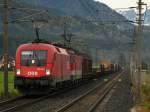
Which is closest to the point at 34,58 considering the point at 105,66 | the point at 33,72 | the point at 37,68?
the point at 37,68

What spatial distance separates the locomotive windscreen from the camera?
32.6 m

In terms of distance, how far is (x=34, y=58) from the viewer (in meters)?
32.9

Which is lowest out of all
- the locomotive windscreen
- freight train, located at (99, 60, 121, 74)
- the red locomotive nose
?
freight train, located at (99, 60, 121, 74)

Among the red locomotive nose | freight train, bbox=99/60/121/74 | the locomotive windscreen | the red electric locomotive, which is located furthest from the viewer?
freight train, bbox=99/60/121/74

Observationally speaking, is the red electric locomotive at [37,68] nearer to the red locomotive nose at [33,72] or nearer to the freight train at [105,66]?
the red locomotive nose at [33,72]

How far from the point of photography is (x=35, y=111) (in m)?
23.8

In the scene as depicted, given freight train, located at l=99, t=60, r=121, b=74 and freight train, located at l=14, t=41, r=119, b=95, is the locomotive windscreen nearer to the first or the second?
freight train, located at l=14, t=41, r=119, b=95

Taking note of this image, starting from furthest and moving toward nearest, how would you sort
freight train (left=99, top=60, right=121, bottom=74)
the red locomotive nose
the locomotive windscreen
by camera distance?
freight train (left=99, top=60, right=121, bottom=74) → the locomotive windscreen → the red locomotive nose

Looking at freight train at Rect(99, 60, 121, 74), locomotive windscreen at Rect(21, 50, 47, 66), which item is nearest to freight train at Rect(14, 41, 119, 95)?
locomotive windscreen at Rect(21, 50, 47, 66)

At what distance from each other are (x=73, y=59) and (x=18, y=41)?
150955 millimetres

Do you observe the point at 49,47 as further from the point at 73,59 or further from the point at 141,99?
the point at 73,59

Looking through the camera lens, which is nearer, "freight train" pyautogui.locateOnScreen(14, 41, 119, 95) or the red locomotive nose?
"freight train" pyautogui.locateOnScreen(14, 41, 119, 95)

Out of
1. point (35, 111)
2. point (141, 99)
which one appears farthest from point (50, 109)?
point (141, 99)

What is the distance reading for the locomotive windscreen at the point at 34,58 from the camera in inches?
1282
